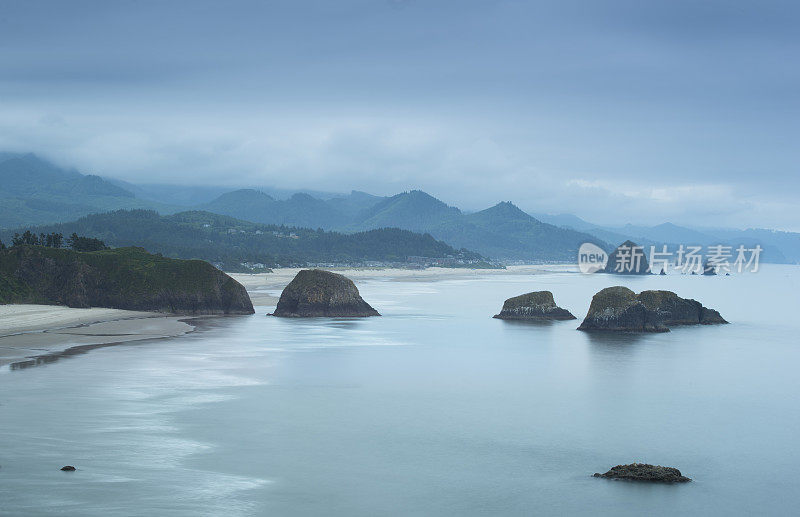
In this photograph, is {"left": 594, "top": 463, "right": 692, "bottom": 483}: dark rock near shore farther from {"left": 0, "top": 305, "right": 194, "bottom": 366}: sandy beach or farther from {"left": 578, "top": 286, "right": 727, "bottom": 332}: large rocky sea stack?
{"left": 578, "top": 286, "right": 727, "bottom": 332}: large rocky sea stack

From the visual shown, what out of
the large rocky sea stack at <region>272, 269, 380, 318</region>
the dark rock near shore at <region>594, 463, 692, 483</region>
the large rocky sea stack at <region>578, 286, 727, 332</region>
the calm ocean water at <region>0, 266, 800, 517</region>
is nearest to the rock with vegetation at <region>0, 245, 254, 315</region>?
the large rocky sea stack at <region>272, 269, 380, 318</region>

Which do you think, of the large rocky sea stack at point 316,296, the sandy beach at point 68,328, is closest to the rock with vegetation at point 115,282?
the sandy beach at point 68,328

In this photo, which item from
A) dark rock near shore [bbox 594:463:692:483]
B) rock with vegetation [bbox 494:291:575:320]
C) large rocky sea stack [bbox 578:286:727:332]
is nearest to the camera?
dark rock near shore [bbox 594:463:692:483]

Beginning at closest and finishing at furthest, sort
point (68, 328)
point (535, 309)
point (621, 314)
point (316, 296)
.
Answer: point (68, 328) → point (621, 314) → point (316, 296) → point (535, 309)

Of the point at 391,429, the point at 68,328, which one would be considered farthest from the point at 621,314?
the point at 68,328

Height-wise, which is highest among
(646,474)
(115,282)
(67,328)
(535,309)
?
(115,282)

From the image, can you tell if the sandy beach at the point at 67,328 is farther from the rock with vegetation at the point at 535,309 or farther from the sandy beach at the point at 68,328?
the rock with vegetation at the point at 535,309

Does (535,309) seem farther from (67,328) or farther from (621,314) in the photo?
(67,328)
